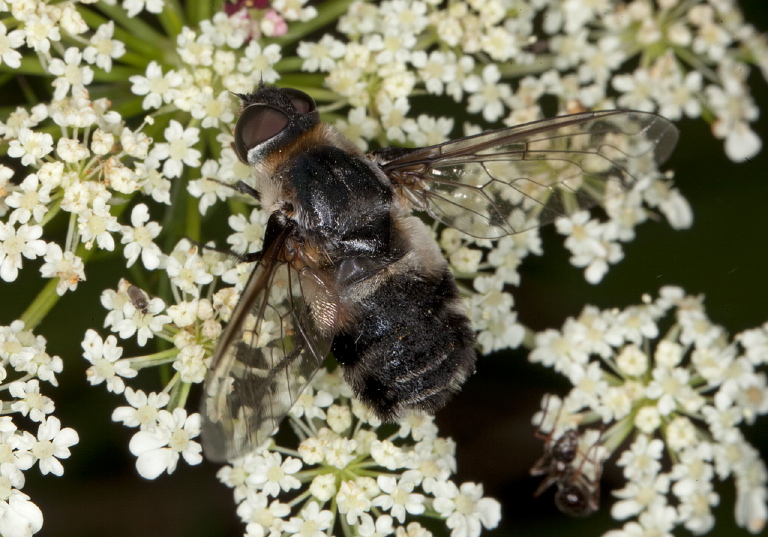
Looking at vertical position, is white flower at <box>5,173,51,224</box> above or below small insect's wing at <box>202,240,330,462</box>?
above

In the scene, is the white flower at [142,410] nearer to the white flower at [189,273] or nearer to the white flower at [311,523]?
the white flower at [189,273]

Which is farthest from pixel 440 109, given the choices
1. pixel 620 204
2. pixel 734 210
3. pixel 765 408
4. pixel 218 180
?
pixel 765 408

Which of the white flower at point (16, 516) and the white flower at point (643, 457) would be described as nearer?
the white flower at point (16, 516)

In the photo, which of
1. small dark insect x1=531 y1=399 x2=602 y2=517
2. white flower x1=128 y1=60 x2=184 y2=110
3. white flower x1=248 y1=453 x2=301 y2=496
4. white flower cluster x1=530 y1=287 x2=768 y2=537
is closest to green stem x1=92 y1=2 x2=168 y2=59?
white flower x1=128 y1=60 x2=184 y2=110

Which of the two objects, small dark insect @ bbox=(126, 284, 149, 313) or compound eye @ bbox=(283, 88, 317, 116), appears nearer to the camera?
compound eye @ bbox=(283, 88, 317, 116)

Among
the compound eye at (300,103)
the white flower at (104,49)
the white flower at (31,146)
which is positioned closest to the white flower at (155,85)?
the white flower at (104,49)

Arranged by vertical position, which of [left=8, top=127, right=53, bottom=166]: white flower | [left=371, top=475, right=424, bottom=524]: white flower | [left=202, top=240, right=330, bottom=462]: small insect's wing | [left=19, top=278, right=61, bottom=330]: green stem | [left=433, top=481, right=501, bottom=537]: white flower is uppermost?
[left=8, top=127, right=53, bottom=166]: white flower

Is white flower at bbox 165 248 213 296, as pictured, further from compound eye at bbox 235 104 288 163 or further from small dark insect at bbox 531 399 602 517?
small dark insect at bbox 531 399 602 517

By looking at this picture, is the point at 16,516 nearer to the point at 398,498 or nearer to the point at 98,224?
the point at 98,224
